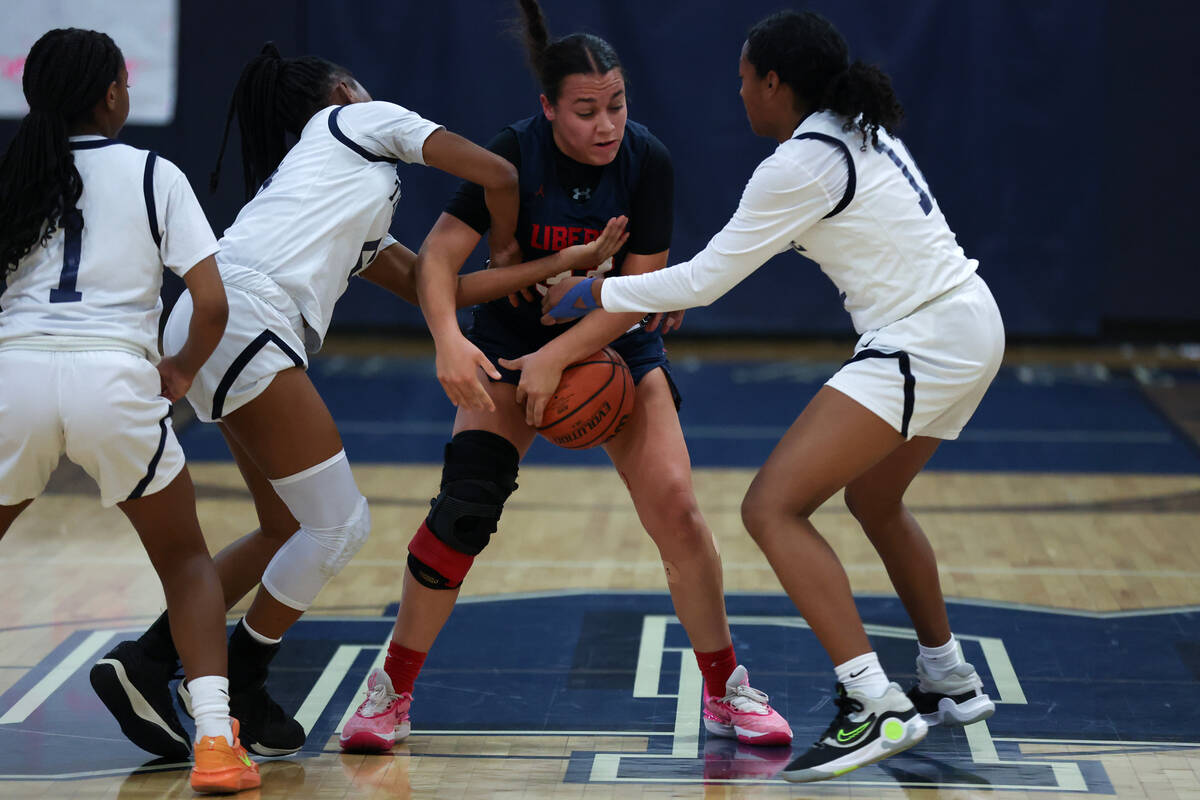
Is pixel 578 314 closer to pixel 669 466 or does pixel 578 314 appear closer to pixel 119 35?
pixel 669 466

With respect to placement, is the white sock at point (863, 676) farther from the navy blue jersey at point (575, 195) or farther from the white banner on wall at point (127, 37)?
the white banner on wall at point (127, 37)

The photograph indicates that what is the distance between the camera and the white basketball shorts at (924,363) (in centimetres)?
307

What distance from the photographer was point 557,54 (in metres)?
3.38

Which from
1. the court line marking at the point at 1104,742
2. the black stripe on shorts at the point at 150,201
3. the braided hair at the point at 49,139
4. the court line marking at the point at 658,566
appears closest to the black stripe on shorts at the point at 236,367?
the black stripe on shorts at the point at 150,201

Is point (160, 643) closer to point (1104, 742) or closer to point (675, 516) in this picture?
point (675, 516)

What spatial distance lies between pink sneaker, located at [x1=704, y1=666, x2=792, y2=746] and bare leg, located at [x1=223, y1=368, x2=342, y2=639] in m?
1.10

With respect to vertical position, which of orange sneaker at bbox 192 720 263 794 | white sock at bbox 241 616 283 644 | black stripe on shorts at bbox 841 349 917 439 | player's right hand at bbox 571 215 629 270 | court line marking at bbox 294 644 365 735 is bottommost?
court line marking at bbox 294 644 365 735

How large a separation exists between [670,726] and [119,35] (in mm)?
7852

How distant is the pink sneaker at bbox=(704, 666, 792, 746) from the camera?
3.31 metres

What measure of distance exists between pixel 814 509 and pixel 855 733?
1.59 feet

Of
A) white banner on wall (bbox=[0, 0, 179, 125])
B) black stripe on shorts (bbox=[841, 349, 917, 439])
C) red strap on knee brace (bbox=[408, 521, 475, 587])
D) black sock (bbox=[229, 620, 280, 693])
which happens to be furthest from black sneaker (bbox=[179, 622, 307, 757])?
white banner on wall (bbox=[0, 0, 179, 125])

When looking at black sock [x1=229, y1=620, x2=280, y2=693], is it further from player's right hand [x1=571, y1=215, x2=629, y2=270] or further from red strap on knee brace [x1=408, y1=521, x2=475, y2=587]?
player's right hand [x1=571, y1=215, x2=629, y2=270]

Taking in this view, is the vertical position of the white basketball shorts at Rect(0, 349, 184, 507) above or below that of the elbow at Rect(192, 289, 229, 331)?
below

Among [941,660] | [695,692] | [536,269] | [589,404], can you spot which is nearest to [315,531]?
[589,404]
